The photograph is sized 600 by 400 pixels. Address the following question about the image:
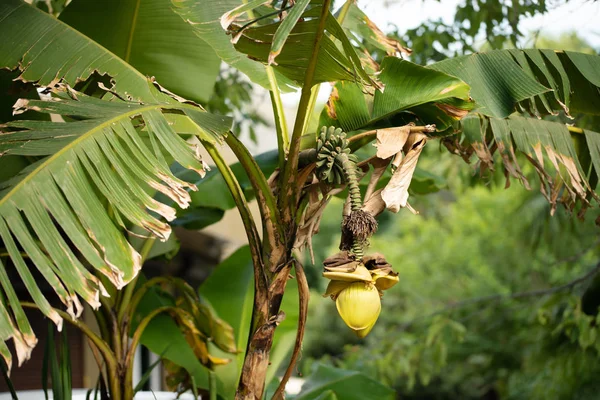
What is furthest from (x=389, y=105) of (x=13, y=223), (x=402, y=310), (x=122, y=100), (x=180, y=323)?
(x=402, y=310)

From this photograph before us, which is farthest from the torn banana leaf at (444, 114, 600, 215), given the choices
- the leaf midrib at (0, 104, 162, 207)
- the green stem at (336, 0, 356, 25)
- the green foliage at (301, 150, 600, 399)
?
the green foliage at (301, 150, 600, 399)

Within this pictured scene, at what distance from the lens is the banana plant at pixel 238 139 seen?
69.1 inches

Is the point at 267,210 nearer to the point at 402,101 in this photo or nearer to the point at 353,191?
the point at 353,191

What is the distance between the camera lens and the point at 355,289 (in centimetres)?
189

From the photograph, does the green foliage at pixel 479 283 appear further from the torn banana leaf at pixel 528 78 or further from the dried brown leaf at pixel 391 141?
the dried brown leaf at pixel 391 141

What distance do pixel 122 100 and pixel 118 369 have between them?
4.46ft

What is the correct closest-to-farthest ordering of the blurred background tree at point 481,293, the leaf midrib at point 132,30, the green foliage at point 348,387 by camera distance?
the leaf midrib at point 132,30 → the green foliage at point 348,387 → the blurred background tree at point 481,293

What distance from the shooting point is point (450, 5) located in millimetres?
5133

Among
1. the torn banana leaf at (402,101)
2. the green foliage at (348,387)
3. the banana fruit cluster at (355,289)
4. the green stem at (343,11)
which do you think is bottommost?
the green foliage at (348,387)

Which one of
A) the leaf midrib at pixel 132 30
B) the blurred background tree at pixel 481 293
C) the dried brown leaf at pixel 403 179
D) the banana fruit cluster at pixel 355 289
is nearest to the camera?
the banana fruit cluster at pixel 355 289

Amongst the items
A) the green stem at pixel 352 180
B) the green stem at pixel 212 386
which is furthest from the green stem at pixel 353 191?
the green stem at pixel 212 386

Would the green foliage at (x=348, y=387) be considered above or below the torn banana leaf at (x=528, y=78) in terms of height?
below

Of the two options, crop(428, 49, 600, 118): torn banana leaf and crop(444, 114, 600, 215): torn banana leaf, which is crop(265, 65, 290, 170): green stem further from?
crop(444, 114, 600, 215): torn banana leaf

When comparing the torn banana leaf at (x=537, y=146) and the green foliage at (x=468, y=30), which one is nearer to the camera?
the torn banana leaf at (x=537, y=146)
